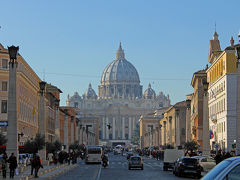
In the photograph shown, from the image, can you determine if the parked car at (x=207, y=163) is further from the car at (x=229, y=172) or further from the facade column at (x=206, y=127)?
the car at (x=229, y=172)

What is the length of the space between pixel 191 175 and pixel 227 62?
31.1 meters

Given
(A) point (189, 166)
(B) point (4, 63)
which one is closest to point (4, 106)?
(B) point (4, 63)

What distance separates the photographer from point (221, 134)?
241 ft

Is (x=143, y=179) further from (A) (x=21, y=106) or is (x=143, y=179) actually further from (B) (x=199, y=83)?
(B) (x=199, y=83)

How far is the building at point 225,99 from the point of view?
6825 centimetres

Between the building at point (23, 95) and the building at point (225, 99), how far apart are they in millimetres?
21532

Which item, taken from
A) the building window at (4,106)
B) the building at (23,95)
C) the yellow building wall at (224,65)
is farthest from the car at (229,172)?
the building window at (4,106)

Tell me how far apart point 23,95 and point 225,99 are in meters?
23.0

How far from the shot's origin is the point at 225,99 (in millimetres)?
70188

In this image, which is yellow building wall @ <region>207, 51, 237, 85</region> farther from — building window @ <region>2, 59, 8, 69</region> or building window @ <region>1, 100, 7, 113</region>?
building window @ <region>1, 100, 7, 113</region>

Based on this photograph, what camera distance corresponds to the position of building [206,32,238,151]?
68.2m

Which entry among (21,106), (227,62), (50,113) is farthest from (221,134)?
(50,113)

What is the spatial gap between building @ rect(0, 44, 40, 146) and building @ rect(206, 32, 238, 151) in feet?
70.6

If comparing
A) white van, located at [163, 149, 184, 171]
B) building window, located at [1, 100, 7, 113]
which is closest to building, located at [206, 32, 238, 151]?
white van, located at [163, 149, 184, 171]
